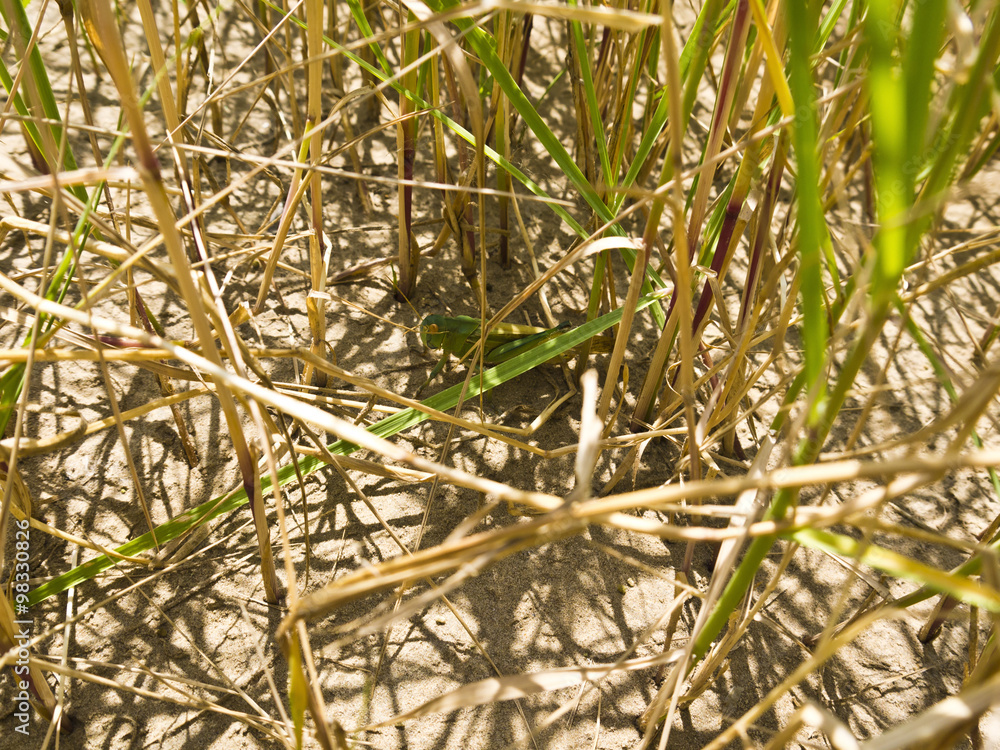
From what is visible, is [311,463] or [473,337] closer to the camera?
[311,463]

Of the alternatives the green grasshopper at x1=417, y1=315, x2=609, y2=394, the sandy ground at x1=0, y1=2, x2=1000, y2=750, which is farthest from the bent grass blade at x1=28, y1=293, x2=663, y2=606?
the green grasshopper at x1=417, y1=315, x2=609, y2=394

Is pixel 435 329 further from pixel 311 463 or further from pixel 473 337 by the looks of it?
pixel 311 463

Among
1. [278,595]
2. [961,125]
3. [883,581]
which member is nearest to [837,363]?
[883,581]

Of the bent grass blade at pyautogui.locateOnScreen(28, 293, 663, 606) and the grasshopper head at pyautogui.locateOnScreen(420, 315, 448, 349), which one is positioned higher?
the grasshopper head at pyautogui.locateOnScreen(420, 315, 448, 349)

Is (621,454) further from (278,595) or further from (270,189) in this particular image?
(270,189)

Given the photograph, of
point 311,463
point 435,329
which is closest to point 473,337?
point 435,329

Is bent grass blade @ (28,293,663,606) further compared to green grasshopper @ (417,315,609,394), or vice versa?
green grasshopper @ (417,315,609,394)

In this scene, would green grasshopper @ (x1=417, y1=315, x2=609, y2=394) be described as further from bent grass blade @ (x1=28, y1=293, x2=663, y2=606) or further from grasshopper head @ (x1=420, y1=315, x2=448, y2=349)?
bent grass blade @ (x1=28, y1=293, x2=663, y2=606)
